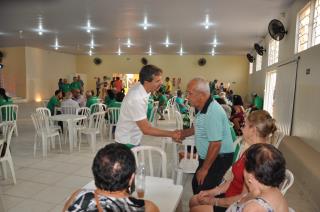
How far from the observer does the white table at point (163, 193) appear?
1483 mm

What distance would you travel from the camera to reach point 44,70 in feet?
47.3

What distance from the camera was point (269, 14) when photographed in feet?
20.2

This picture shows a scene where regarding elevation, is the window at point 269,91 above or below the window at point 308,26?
below

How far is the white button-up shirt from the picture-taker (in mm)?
2178

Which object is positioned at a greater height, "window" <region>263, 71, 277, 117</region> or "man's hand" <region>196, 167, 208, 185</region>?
"window" <region>263, 71, 277, 117</region>

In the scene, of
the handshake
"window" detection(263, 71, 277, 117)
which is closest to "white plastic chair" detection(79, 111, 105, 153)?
the handshake

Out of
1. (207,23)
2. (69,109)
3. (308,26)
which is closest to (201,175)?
(308,26)

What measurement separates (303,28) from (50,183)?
4902mm

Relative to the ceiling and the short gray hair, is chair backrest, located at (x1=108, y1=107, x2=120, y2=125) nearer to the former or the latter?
the ceiling

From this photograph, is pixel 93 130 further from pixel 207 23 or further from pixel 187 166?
pixel 207 23

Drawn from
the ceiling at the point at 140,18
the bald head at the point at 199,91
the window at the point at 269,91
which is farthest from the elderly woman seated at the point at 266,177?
the window at the point at 269,91

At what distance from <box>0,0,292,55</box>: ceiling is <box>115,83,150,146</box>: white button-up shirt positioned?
11.7 ft

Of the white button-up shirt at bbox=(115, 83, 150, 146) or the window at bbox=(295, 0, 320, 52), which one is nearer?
the white button-up shirt at bbox=(115, 83, 150, 146)

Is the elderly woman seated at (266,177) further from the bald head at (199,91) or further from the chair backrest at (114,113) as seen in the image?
the chair backrest at (114,113)
